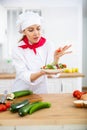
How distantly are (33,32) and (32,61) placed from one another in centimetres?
23

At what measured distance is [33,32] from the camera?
1716mm

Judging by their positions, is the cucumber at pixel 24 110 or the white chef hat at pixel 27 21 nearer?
the cucumber at pixel 24 110

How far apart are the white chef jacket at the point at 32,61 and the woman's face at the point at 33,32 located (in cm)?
11

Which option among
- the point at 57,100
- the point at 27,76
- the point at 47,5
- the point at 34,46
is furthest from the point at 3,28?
the point at 57,100

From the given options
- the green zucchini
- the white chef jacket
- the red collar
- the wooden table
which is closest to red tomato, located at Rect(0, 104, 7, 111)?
the wooden table

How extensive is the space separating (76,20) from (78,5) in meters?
0.22

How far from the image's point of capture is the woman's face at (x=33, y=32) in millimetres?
1705

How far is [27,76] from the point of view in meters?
1.67

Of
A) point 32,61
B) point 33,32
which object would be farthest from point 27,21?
point 32,61

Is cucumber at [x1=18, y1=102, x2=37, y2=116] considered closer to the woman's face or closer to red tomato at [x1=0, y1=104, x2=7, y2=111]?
red tomato at [x1=0, y1=104, x2=7, y2=111]

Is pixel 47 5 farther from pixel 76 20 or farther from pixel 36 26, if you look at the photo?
pixel 36 26

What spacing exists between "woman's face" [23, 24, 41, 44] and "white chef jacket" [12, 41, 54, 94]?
11cm

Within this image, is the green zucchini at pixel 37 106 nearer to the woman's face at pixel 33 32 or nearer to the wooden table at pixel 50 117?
the wooden table at pixel 50 117

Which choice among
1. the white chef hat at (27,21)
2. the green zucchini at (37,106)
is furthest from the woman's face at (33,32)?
the green zucchini at (37,106)
